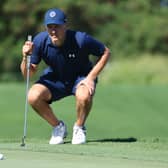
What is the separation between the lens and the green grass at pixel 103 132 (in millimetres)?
7227

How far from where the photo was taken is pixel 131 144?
29.4 feet

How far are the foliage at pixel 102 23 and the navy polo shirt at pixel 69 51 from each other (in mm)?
29603

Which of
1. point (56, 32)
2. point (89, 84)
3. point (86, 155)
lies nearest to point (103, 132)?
point (89, 84)

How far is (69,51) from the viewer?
8992mm

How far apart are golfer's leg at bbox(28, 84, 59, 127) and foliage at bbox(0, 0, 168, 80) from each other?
96.9ft

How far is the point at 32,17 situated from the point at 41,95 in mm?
34929

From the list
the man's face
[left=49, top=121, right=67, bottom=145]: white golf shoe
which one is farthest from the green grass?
the man's face

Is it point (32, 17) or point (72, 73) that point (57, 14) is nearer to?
point (72, 73)

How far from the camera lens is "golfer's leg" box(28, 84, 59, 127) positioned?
29.7 ft

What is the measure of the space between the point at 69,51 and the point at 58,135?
3.25ft

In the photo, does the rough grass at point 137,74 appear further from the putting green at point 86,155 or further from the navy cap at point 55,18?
the putting green at point 86,155

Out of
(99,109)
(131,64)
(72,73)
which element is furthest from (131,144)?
(131,64)

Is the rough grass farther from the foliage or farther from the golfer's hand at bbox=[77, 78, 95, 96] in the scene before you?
the golfer's hand at bbox=[77, 78, 95, 96]

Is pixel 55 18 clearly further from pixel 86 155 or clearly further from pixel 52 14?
pixel 86 155
